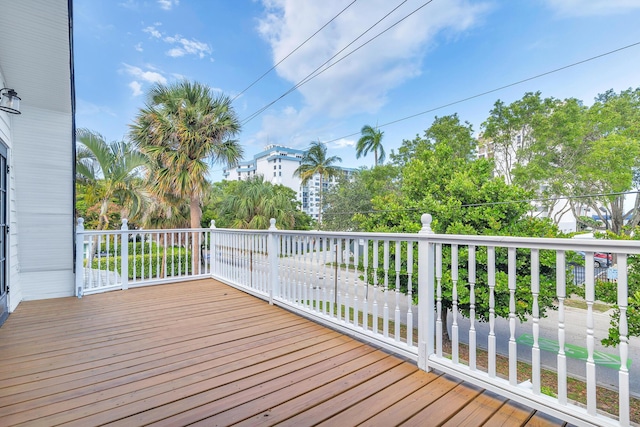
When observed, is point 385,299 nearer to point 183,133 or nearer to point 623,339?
point 623,339

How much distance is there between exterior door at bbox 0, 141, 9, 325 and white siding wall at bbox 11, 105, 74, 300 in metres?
0.62

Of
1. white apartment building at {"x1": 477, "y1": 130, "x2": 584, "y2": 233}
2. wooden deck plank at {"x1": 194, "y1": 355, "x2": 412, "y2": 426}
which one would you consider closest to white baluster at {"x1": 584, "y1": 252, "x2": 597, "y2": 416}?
wooden deck plank at {"x1": 194, "y1": 355, "x2": 412, "y2": 426}

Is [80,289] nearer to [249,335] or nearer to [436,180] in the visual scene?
[249,335]

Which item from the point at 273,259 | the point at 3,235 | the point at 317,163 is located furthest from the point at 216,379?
the point at 317,163

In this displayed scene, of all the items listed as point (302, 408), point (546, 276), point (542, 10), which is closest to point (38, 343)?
point (302, 408)

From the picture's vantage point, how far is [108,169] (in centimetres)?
847

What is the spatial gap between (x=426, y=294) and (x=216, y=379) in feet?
5.04

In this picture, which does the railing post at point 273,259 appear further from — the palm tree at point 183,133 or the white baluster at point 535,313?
the palm tree at point 183,133

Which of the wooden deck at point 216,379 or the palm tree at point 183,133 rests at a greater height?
the palm tree at point 183,133

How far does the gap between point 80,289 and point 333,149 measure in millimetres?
→ 21942

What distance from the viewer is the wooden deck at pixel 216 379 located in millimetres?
1598

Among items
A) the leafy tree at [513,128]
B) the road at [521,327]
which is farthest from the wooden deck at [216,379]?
the leafy tree at [513,128]

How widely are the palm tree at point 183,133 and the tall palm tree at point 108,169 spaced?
555 mm

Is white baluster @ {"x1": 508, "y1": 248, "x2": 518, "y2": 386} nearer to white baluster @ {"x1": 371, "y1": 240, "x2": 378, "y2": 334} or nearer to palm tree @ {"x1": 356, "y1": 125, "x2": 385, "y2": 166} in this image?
white baluster @ {"x1": 371, "y1": 240, "x2": 378, "y2": 334}
